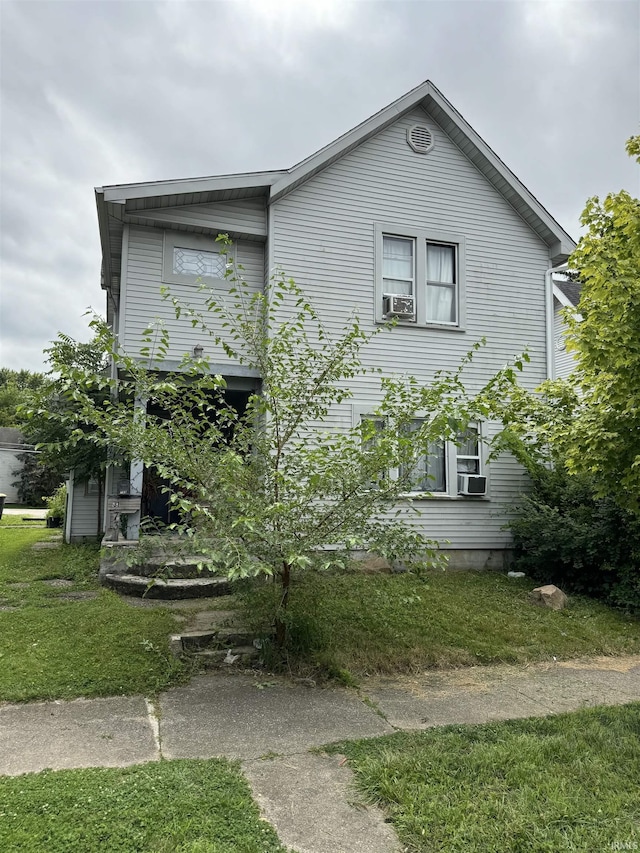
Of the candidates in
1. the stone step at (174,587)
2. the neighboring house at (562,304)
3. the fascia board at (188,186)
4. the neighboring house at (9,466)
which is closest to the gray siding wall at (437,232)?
the fascia board at (188,186)

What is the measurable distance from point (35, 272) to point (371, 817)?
39927 millimetres

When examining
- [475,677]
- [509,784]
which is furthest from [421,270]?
[509,784]

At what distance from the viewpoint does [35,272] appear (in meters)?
36.7

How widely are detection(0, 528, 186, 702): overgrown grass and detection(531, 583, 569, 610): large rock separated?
5119mm

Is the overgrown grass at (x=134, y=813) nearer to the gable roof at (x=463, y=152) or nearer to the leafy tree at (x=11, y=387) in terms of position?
the gable roof at (x=463, y=152)

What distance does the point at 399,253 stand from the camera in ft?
36.4

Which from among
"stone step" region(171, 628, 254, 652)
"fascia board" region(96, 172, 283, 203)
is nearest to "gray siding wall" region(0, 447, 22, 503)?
"fascia board" region(96, 172, 283, 203)

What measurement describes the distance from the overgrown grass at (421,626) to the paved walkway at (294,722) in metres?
0.29

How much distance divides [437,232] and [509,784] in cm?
984

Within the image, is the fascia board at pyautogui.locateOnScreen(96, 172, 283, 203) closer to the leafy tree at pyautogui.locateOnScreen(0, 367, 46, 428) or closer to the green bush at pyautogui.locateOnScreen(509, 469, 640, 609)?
the green bush at pyautogui.locateOnScreen(509, 469, 640, 609)

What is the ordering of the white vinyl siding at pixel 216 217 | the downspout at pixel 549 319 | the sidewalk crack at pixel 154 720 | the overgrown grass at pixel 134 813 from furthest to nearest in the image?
1. the downspout at pixel 549 319
2. the white vinyl siding at pixel 216 217
3. the sidewalk crack at pixel 154 720
4. the overgrown grass at pixel 134 813

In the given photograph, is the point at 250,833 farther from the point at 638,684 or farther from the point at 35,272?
the point at 35,272

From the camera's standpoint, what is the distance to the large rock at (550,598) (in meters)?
8.17

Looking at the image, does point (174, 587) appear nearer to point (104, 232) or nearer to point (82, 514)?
point (82, 514)
